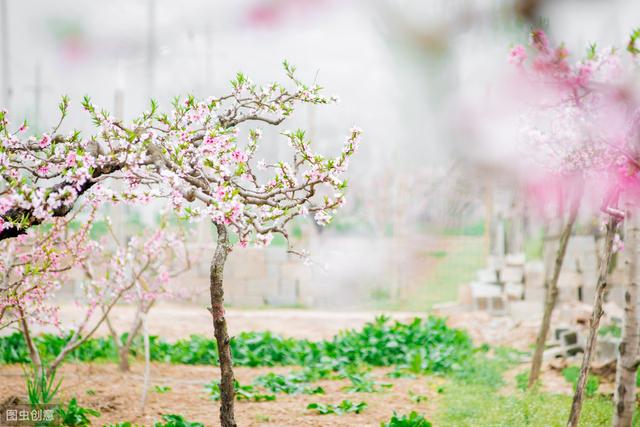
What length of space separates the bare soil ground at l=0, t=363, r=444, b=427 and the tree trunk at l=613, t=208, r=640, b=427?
135cm

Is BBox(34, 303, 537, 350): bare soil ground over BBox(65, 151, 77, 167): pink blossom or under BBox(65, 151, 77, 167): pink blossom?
under

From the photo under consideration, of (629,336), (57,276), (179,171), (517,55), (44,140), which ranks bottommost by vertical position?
(629,336)

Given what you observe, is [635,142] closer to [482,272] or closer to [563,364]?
[563,364]

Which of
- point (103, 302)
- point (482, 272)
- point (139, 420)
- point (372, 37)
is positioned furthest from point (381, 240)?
point (139, 420)

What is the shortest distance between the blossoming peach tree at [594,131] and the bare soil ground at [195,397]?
1432mm

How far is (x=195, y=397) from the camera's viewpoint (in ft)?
15.6

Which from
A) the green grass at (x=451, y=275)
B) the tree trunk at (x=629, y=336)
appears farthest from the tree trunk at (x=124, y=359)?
the green grass at (x=451, y=275)

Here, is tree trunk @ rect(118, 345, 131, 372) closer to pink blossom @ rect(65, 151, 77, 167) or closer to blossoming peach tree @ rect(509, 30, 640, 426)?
pink blossom @ rect(65, 151, 77, 167)

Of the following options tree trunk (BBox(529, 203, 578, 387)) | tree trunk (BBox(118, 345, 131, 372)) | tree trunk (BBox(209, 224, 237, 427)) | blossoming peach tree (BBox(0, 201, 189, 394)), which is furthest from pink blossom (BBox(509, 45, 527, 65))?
tree trunk (BBox(118, 345, 131, 372))

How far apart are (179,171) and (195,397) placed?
246 cm

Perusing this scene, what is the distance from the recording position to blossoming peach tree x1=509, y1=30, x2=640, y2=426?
103 inches

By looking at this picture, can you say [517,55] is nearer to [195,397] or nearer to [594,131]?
[594,131]

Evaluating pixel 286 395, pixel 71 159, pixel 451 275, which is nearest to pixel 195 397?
pixel 286 395

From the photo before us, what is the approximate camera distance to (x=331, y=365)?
18.8ft
